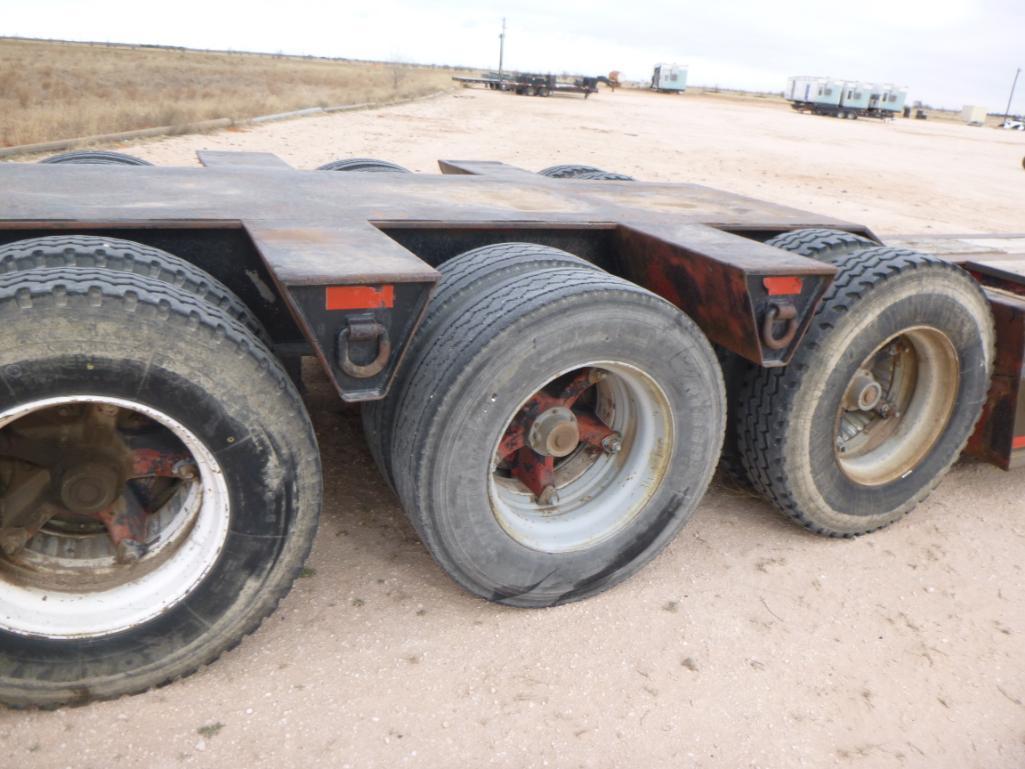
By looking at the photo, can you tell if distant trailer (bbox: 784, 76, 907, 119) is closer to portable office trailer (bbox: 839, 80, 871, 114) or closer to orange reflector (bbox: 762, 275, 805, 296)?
portable office trailer (bbox: 839, 80, 871, 114)

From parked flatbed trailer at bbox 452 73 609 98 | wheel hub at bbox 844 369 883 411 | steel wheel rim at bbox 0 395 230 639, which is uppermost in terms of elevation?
parked flatbed trailer at bbox 452 73 609 98

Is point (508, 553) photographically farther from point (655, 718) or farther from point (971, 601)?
point (971, 601)

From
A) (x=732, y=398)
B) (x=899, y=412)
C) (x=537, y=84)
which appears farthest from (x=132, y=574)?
(x=537, y=84)

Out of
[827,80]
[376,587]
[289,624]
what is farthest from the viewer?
[827,80]

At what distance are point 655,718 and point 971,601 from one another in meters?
1.65

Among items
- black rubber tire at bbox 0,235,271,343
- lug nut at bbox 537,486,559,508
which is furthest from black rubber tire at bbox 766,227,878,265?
black rubber tire at bbox 0,235,271,343

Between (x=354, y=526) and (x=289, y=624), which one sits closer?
(x=289, y=624)

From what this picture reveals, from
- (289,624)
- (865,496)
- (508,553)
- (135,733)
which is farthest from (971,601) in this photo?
(135,733)

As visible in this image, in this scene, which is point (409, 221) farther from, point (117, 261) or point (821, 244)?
point (821, 244)

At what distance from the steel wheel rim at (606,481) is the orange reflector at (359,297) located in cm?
90

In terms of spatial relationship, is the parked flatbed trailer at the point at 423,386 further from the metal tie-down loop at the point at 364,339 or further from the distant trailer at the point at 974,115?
the distant trailer at the point at 974,115

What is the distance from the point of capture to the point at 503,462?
3363mm

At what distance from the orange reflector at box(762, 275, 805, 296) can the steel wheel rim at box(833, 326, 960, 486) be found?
0.90m

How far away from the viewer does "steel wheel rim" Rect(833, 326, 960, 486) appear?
12.3ft
